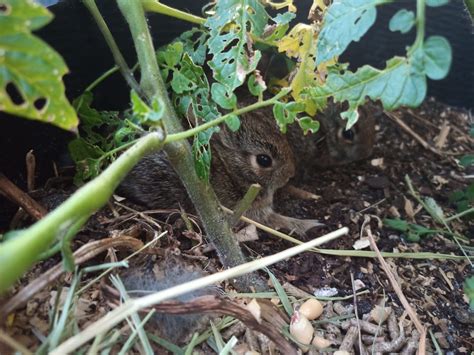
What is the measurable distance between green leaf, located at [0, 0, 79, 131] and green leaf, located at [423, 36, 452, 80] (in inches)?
33.7

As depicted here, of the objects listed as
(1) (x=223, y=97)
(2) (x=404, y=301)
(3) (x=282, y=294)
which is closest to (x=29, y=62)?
(1) (x=223, y=97)

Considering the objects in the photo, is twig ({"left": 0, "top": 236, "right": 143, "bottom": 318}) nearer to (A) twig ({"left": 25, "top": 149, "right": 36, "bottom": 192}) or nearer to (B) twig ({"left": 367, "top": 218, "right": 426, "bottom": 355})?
(A) twig ({"left": 25, "top": 149, "right": 36, "bottom": 192})

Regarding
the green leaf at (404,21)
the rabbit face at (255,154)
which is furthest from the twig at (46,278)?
the rabbit face at (255,154)

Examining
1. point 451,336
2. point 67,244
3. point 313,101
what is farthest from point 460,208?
point 67,244

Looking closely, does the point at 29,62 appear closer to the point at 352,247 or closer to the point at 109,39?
the point at 109,39

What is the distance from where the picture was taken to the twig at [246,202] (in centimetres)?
200

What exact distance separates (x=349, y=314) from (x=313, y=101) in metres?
0.76

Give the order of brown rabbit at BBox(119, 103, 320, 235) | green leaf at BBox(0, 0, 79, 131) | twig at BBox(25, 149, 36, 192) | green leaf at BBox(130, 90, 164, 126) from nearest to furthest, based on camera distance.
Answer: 1. green leaf at BBox(0, 0, 79, 131)
2. green leaf at BBox(130, 90, 164, 126)
3. twig at BBox(25, 149, 36, 192)
4. brown rabbit at BBox(119, 103, 320, 235)

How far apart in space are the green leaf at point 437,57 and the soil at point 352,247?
0.96 m

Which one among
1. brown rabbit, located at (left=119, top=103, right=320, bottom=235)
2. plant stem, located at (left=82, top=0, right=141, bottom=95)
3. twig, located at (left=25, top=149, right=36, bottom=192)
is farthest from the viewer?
brown rabbit, located at (left=119, top=103, right=320, bottom=235)

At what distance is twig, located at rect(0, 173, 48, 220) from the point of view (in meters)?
1.95

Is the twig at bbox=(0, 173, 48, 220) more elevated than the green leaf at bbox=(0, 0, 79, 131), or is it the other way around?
the green leaf at bbox=(0, 0, 79, 131)

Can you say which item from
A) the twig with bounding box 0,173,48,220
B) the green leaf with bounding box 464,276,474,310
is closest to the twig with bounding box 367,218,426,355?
the green leaf with bounding box 464,276,474,310

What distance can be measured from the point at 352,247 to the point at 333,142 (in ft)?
3.50
